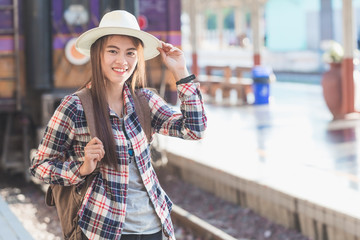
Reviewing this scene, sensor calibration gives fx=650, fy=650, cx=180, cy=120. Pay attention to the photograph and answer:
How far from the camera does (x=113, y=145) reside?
8.04 ft

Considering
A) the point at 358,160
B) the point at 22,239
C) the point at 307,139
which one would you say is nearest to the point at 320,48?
the point at 307,139

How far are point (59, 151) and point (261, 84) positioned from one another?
39.6 feet

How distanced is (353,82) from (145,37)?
366 inches

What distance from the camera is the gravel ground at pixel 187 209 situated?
6207 mm

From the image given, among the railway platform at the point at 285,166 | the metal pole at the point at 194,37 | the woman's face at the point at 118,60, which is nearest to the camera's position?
the woman's face at the point at 118,60

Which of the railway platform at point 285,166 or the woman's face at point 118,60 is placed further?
the railway platform at point 285,166

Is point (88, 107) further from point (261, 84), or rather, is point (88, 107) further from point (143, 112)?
point (261, 84)

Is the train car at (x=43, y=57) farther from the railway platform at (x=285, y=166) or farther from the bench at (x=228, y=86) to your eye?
the bench at (x=228, y=86)

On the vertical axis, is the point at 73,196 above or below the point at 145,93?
below

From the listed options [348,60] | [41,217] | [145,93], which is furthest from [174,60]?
[348,60]

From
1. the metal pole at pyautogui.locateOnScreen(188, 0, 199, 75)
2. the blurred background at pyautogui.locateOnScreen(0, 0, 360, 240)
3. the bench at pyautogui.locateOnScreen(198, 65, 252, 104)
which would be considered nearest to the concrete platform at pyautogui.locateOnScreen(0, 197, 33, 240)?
the blurred background at pyautogui.locateOnScreen(0, 0, 360, 240)

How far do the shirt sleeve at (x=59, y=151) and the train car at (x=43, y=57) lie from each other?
15.8ft

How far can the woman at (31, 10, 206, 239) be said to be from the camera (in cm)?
246

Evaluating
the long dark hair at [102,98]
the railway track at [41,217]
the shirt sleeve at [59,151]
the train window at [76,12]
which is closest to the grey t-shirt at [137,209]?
the long dark hair at [102,98]
